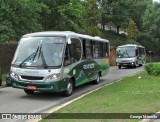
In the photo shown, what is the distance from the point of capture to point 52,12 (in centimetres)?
3288

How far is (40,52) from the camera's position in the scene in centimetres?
1397

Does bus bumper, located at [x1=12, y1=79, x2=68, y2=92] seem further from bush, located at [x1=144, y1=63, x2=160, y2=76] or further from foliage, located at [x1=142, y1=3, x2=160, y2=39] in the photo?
foliage, located at [x1=142, y1=3, x2=160, y2=39]

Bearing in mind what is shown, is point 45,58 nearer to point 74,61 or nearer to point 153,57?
point 74,61

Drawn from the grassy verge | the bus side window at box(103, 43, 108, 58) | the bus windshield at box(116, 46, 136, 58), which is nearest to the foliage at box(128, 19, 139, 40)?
the bus windshield at box(116, 46, 136, 58)

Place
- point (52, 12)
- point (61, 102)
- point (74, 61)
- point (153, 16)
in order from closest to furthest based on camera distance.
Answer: point (61, 102), point (74, 61), point (52, 12), point (153, 16)

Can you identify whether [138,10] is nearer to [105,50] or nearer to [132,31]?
[132,31]

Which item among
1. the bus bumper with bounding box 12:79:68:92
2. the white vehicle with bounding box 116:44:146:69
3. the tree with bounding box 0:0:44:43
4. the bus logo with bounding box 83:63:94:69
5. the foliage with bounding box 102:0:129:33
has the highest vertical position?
the foliage with bounding box 102:0:129:33

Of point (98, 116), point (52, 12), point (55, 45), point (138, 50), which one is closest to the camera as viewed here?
point (98, 116)

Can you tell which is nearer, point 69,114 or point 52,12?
point 69,114

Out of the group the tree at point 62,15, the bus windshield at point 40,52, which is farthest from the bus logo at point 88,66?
the tree at point 62,15


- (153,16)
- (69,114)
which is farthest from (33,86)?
(153,16)

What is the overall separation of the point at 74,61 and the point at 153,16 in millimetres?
58679

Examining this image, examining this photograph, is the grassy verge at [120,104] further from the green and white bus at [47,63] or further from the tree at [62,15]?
the tree at [62,15]

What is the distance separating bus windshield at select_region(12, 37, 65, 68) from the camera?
45.1ft
